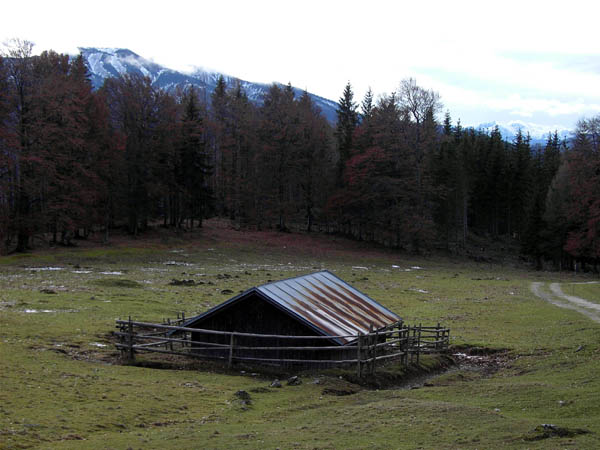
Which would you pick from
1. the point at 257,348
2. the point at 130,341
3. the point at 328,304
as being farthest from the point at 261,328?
the point at 130,341

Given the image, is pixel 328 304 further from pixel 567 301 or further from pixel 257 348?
pixel 567 301

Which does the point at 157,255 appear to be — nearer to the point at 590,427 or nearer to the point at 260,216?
the point at 260,216

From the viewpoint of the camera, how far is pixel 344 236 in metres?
85.2

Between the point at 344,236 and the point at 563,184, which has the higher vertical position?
the point at 563,184

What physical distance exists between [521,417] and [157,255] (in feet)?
158

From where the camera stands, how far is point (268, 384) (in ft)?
63.7

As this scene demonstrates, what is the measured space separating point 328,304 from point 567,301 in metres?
24.5

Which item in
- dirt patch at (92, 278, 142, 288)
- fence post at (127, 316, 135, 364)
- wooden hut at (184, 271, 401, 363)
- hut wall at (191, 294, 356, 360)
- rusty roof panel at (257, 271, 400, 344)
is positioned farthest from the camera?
dirt patch at (92, 278, 142, 288)

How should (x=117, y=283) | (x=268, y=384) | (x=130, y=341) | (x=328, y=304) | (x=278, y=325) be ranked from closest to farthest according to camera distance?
(x=268, y=384)
(x=130, y=341)
(x=278, y=325)
(x=328, y=304)
(x=117, y=283)

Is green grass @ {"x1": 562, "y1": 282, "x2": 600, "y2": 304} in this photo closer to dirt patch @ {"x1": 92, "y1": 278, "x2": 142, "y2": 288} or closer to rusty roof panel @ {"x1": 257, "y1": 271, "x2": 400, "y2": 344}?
rusty roof panel @ {"x1": 257, "y1": 271, "x2": 400, "y2": 344}

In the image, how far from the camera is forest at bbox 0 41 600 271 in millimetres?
54156

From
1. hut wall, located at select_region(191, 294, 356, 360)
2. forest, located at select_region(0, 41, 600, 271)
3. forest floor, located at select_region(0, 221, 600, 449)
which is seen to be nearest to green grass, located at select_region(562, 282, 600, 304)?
forest floor, located at select_region(0, 221, 600, 449)

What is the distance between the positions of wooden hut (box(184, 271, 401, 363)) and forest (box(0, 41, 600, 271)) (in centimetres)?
3433

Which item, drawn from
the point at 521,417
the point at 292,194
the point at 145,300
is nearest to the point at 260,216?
the point at 292,194
